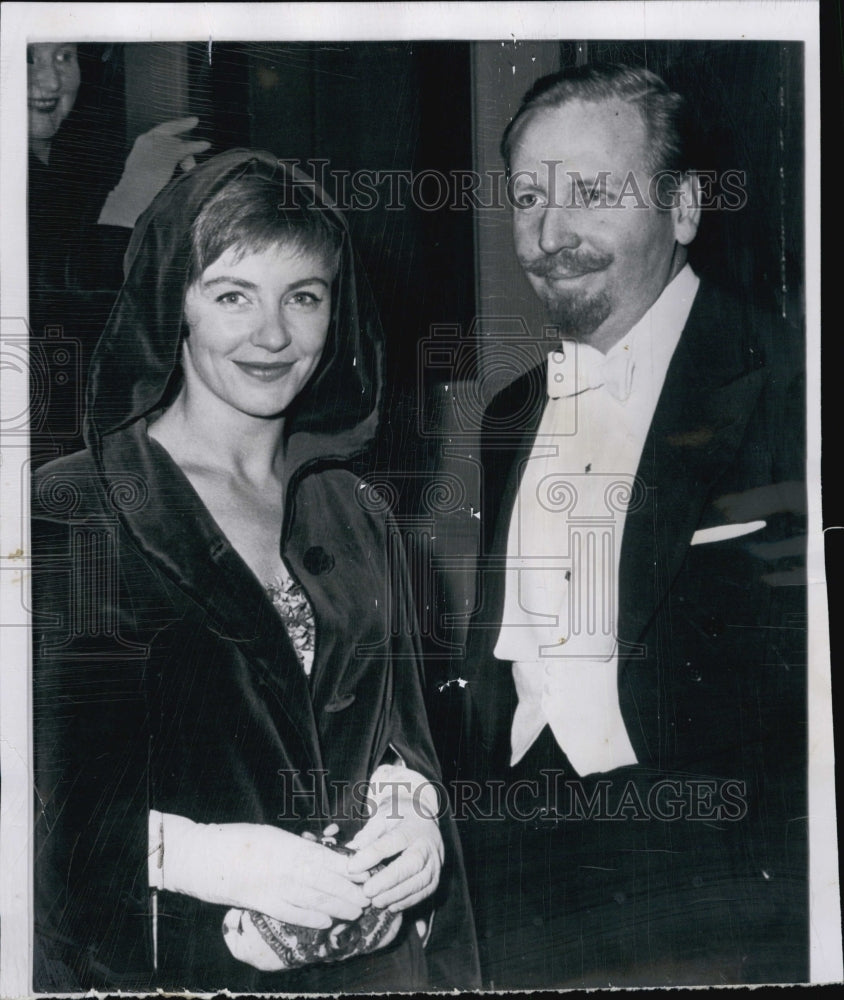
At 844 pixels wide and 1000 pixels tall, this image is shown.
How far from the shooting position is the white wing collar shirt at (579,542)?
6.03 ft

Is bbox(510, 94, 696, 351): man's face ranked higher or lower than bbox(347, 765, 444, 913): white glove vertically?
higher

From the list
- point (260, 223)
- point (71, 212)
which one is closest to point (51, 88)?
point (71, 212)

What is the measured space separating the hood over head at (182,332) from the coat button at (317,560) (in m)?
0.18

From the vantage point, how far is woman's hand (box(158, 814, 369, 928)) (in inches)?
71.1

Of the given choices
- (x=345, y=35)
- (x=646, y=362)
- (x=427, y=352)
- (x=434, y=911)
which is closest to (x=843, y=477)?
(x=646, y=362)

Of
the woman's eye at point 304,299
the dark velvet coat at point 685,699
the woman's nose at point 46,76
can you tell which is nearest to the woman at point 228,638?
Answer: the woman's eye at point 304,299

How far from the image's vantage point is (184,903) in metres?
1.82

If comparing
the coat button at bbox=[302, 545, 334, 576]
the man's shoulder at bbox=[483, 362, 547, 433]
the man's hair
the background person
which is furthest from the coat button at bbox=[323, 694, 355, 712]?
the man's hair

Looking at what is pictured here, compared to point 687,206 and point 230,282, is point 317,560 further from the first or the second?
point 687,206

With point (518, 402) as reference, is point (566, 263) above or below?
above

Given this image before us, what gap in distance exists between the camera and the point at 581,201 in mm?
1822

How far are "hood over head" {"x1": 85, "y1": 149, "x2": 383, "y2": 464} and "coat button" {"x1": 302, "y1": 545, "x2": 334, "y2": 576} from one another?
0.18m

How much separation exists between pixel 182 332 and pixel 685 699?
119cm

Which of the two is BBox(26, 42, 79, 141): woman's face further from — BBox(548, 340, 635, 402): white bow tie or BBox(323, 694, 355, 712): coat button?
BBox(323, 694, 355, 712): coat button
